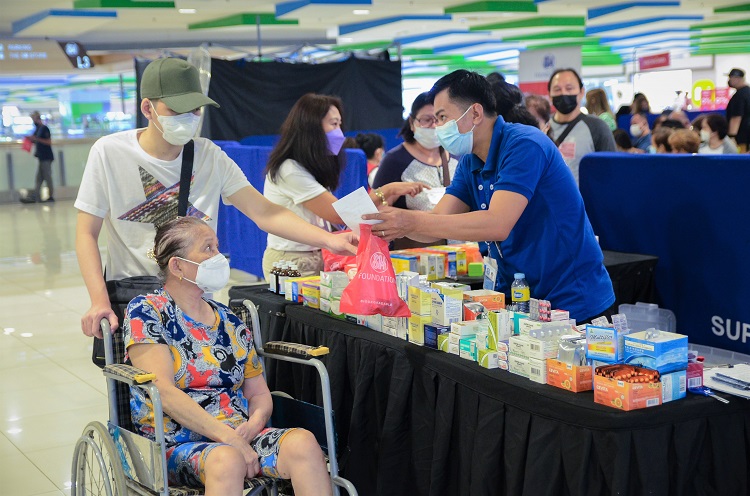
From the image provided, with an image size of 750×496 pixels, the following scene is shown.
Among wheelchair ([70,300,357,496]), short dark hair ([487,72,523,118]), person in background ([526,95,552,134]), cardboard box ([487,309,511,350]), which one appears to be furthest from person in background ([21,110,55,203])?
cardboard box ([487,309,511,350])

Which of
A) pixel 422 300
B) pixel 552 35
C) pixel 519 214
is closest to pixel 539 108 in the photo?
pixel 519 214

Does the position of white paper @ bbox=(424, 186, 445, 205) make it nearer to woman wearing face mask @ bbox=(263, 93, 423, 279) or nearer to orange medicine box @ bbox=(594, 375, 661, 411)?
woman wearing face mask @ bbox=(263, 93, 423, 279)

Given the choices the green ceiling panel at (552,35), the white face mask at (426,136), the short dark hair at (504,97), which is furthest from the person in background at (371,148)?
the green ceiling panel at (552,35)

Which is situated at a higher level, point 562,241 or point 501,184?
point 501,184

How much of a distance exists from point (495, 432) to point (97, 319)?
4.13 ft

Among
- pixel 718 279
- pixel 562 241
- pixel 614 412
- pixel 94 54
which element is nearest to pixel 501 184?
pixel 562 241

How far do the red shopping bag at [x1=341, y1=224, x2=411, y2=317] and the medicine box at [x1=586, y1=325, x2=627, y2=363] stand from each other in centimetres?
73

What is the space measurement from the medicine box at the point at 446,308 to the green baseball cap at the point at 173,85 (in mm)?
999

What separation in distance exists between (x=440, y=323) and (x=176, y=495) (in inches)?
36.7

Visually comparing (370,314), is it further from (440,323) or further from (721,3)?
(721,3)

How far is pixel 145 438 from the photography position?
8.55ft

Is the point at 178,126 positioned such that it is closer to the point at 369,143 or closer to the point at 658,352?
the point at 658,352

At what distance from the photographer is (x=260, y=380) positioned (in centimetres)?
298

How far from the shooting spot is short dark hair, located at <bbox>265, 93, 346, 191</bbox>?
412cm
